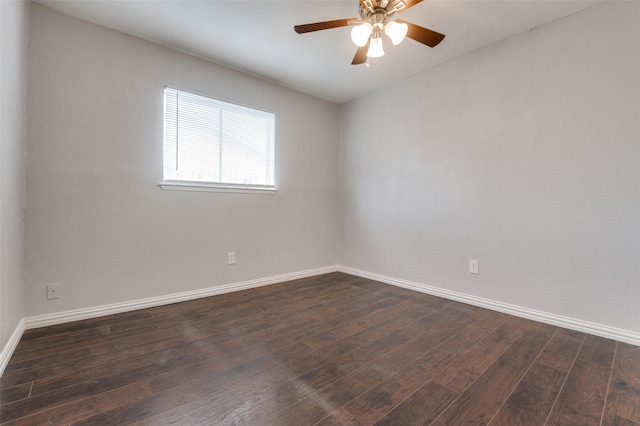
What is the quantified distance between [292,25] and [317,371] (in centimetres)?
250

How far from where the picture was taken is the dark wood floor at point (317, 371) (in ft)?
4.02

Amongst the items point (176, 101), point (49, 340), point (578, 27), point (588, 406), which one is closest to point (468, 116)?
A: point (578, 27)

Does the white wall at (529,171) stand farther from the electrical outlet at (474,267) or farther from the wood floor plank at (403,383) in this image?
the wood floor plank at (403,383)

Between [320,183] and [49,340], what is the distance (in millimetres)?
2930

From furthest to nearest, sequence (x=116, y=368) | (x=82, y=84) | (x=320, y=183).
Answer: (x=320, y=183)
(x=82, y=84)
(x=116, y=368)

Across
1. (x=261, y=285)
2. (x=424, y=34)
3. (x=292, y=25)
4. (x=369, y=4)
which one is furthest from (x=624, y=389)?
(x=292, y=25)

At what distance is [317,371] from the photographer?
154 centimetres

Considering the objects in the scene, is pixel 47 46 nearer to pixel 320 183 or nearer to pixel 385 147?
pixel 320 183

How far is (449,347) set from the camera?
1.82 meters

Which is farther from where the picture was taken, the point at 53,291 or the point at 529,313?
the point at 529,313

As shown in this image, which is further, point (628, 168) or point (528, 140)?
point (528, 140)

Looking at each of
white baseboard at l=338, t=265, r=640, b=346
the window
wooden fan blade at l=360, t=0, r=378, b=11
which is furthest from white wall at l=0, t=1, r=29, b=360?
white baseboard at l=338, t=265, r=640, b=346

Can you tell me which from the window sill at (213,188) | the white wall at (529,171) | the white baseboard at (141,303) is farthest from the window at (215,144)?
the white wall at (529,171)

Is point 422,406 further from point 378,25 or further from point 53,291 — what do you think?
point 53,291
